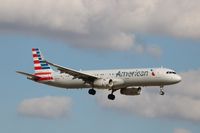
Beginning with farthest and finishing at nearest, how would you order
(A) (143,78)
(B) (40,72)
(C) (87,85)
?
(B) (40,72), (C) (87,85), (A) (143,78)

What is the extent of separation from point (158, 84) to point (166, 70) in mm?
2947

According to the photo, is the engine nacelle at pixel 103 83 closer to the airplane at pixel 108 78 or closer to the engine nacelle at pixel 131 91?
the airplane at pixel 108 78

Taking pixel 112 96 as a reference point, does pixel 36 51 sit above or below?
above

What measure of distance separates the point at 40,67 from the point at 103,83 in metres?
19.4

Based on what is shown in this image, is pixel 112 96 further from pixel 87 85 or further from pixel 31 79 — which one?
pixel 31 79

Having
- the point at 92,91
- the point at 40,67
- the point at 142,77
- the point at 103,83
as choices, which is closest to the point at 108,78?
the point at 103,83

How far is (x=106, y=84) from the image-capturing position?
126562 mm

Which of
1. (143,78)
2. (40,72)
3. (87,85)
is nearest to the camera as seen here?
(143,78)

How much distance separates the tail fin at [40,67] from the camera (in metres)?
138

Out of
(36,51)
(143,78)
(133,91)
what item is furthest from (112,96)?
(36,51)

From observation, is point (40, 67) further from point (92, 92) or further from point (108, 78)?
point (108, 78)

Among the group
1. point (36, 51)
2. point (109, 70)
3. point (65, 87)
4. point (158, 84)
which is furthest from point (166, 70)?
point (36, 51)

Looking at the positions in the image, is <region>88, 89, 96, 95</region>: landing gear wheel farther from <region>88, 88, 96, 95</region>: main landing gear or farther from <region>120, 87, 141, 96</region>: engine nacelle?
<region>120, 87, 141, 96</region>: engine nacelle

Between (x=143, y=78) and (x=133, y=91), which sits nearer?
(x=143, y=78)
